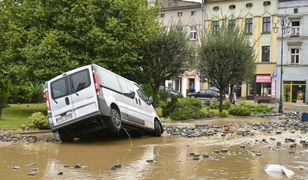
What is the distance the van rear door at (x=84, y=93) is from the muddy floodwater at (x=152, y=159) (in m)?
1.08

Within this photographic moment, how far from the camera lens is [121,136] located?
1719 centimetres

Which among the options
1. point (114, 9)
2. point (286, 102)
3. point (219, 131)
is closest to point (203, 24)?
point (286, 102)

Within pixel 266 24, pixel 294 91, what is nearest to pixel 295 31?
pixel 266 24

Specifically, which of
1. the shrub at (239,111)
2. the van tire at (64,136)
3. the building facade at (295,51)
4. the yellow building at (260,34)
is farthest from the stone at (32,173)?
the yellow building at (260,34)

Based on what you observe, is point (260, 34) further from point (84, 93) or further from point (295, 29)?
point (84, 93)

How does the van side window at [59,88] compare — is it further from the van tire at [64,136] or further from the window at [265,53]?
the window at [265,53]

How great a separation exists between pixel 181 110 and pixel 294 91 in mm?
34427

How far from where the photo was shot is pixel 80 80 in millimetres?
14398

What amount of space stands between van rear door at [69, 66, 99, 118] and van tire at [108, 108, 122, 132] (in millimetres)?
655

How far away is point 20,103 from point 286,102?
32.1 meters

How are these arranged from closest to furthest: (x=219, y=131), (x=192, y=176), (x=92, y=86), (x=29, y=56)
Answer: (x=192, y=176) < (x=92, y=86) < (x=219, y=131) < (x=29, y=56)

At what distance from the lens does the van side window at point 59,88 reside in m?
14.5

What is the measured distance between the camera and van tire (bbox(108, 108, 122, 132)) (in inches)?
571

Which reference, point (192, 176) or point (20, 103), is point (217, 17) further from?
point (192, 176)
